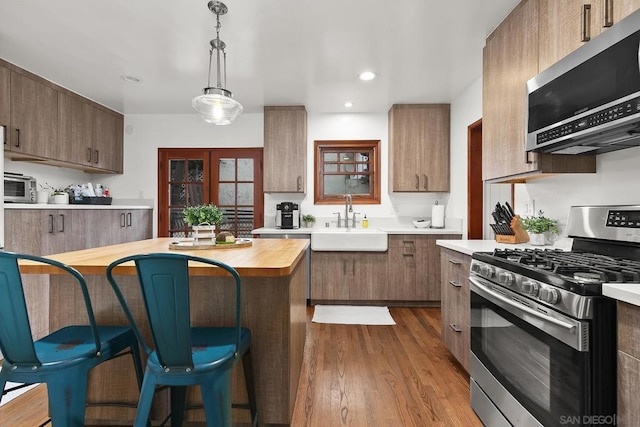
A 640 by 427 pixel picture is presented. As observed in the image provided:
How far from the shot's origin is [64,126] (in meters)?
3.64

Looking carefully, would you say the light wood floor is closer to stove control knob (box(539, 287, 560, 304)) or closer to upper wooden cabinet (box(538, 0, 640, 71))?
stove control knob (box(539, 287, 560, 304))

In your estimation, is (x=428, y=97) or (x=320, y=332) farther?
(x=428, y=97)

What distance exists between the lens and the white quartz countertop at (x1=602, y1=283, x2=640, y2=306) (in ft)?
3.22

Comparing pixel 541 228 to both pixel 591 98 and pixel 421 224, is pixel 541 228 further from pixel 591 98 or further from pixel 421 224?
pixel 421 224

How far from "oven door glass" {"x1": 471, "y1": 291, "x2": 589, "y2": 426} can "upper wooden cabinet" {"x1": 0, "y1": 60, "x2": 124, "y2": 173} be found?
3907 mm

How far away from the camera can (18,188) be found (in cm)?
323

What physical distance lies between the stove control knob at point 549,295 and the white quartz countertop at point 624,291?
154mm

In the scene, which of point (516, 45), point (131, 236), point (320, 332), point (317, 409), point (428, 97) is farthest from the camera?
point (131, 236)

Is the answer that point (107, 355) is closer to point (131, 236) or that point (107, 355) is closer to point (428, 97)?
point (131, 236)

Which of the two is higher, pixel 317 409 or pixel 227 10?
pixel 227 10

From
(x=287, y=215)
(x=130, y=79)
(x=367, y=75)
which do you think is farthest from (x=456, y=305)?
(x=130, y=79)

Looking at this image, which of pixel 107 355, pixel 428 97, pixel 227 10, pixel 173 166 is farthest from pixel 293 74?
pixel 107 355

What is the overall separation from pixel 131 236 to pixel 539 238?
14.0 feet

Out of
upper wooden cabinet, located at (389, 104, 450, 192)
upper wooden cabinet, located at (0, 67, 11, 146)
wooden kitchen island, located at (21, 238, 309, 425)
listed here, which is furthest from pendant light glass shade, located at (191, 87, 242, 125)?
upper wooden cabinet, located at (389, 104, 450, 192)
